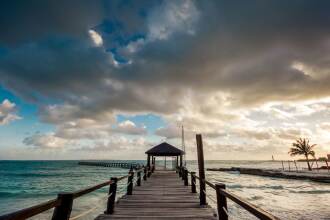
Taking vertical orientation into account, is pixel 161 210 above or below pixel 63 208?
below

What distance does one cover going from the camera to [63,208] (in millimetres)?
3268

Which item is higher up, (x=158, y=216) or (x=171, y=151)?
(x=171, y=151)

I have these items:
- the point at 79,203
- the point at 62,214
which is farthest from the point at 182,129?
the point at 62,214

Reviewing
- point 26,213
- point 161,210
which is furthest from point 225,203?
point 26,213

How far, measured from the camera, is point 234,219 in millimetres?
10977

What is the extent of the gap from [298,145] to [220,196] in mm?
56456

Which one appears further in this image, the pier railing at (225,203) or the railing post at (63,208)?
the railing post at (63,208)

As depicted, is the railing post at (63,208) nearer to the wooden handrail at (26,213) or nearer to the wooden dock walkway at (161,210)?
the wooden handrail at (26,213)

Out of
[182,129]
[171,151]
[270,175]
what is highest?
[182,129]

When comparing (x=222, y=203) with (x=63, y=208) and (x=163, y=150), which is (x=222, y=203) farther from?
(x=163, y=150)

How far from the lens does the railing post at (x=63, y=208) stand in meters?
3.22

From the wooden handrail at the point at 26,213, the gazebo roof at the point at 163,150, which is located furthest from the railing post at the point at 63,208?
the gazebo roof at the point at 163,150

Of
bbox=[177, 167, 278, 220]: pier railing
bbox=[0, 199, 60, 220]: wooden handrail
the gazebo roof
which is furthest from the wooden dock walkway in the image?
the gazebo roof

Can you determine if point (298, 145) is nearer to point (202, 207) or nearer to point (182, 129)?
point (182, 129)
